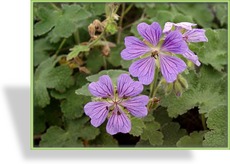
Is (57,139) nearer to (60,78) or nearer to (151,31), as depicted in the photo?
(60,78)

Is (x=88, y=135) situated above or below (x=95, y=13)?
below

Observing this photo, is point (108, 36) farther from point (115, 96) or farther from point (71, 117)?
point (115, 96)

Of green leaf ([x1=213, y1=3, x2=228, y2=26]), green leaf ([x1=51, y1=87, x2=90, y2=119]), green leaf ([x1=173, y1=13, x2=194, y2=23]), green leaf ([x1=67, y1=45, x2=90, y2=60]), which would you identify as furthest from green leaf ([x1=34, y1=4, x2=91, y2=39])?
green leaf ([x1=213, y1=3, x2=228, y2=26])

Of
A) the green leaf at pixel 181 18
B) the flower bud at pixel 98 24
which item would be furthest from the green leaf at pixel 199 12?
the flower bud at pixel 98 24

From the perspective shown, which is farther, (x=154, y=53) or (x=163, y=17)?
(x=163, y=17)

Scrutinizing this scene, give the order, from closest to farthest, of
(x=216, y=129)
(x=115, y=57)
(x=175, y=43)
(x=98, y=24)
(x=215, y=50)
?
(x=175, y=43) < (x=216, y=129) < (x=98, y=24) < (x=215, y=50) < (x=115, y=57)

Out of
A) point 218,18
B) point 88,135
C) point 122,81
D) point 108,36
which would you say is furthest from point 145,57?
point 218,18

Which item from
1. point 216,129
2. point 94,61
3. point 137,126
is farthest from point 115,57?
point 216,129
